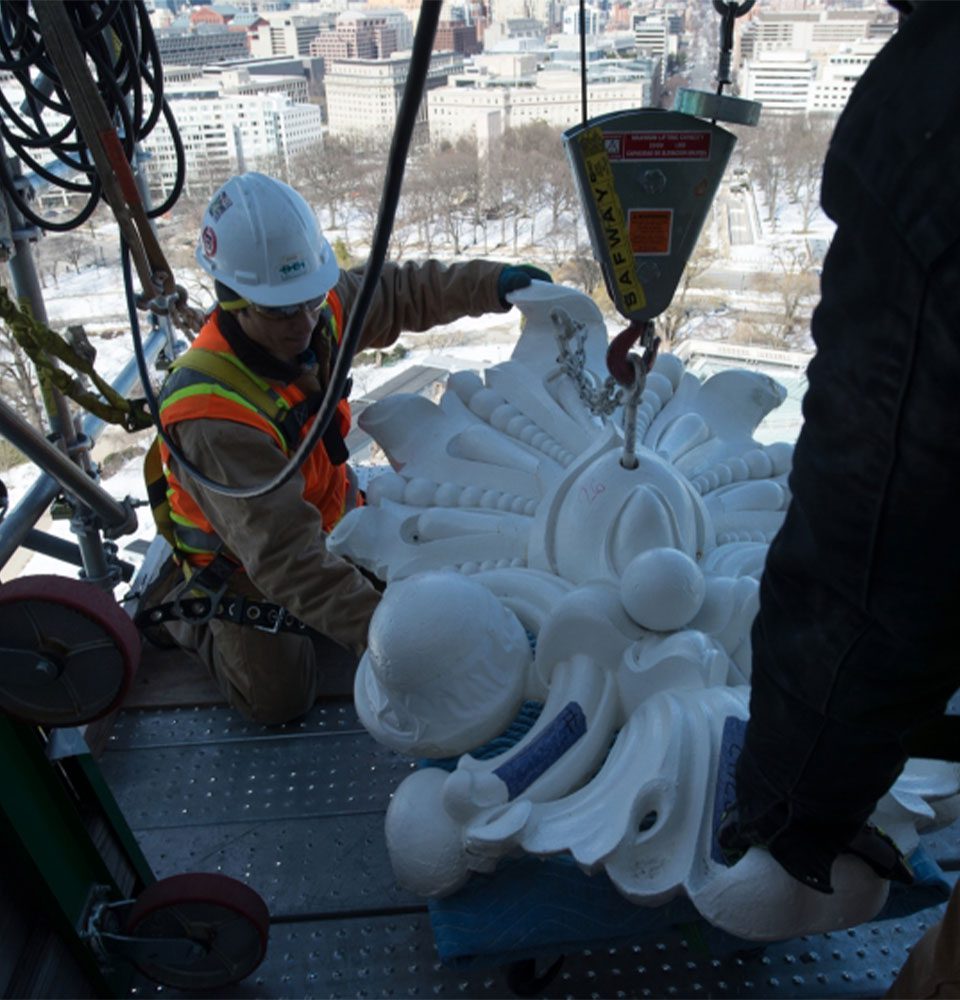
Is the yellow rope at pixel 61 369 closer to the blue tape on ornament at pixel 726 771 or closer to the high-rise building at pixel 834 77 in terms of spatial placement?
the blue tape on ornament at pixel 726 771

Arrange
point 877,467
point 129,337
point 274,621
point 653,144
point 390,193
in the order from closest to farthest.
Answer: point 877,467, point 390,193, point 653,144, point 274,621, point 129,337

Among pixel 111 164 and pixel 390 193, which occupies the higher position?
pixel 390 193

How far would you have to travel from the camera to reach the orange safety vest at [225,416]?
2043 mm

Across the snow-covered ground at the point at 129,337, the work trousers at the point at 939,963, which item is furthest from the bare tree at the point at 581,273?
the work trousers at the point at 939,963

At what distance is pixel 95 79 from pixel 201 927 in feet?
6.34

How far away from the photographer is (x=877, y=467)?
80 cm

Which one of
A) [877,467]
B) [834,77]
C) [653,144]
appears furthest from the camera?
[834,77]

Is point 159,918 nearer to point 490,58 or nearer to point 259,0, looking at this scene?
point 490,58

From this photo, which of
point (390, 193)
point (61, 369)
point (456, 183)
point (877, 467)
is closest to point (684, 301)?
point (456, 183)

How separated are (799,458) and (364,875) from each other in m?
1.37

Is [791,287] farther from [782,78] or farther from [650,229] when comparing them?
[650,229]

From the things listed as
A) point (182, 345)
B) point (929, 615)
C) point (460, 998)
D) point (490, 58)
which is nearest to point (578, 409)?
point (460, 998)

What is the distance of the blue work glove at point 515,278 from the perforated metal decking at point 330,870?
3.88 ft

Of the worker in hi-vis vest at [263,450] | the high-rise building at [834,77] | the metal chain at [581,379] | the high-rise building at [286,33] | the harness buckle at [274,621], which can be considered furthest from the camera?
the high-rise building at [286,33]
